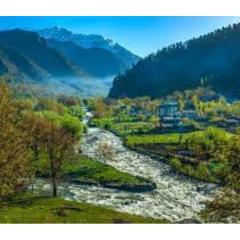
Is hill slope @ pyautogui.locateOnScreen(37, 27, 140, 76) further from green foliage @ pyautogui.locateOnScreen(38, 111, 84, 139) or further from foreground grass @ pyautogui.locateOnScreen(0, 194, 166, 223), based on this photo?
foreground grass @ pyautogui.locateOnScreen(0, 194, 166, 223)

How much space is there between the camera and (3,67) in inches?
899

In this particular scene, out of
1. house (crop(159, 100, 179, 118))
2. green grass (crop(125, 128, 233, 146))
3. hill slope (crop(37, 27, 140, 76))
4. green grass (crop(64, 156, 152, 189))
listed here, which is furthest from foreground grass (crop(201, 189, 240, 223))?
hill slope (crop(37, 27, 140, 76))

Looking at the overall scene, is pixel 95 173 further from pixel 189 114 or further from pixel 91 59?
pixel 189 114

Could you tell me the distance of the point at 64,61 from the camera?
Result: 2358 cm

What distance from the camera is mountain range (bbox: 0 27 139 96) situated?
22.9 metres

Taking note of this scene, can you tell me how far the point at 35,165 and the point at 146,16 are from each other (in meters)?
4.93

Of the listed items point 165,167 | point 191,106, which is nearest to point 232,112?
point 191,106

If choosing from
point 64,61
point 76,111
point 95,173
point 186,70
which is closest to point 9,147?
point 76,111

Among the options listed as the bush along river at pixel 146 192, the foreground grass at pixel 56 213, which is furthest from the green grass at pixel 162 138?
the foreground grass at pixel 56 213

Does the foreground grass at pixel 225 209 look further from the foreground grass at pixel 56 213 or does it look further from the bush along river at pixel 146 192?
the foreground grass at pixel 56 213

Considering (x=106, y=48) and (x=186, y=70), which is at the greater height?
(x=106, y=48)

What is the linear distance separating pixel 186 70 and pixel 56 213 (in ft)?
17.1

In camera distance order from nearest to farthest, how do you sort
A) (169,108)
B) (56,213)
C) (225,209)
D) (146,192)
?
(225,209), (56,213), (169,108), (146,192)
